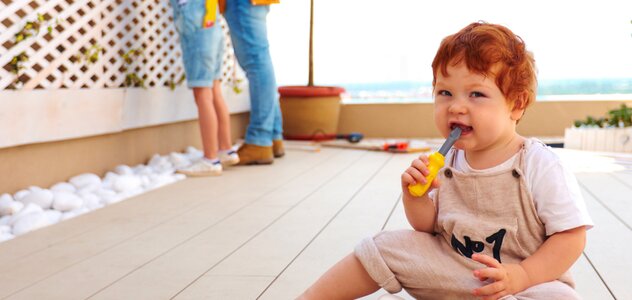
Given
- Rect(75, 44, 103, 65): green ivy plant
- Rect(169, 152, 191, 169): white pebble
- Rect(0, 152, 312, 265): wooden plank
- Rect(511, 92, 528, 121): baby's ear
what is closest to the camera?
Rect(511, 92, 528, 121): baby's ear

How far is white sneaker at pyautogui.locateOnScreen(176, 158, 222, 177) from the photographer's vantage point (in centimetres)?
337

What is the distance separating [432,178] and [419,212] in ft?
0.46

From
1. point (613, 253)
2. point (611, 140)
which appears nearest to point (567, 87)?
point (611, 140)

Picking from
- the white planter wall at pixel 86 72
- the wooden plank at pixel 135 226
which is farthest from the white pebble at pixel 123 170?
the wooden plank at pixel 135 226

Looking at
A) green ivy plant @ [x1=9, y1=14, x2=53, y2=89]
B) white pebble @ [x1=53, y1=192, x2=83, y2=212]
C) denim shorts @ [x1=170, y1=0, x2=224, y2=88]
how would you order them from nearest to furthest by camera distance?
white pebble @ [x1=53, y1=192, x2=83, y2=212], green ivy plant @ [x1=9, y1=14, x2=53, y2=89], denim shorts @ [x1=170, y1=0, x2=224, y2=88]

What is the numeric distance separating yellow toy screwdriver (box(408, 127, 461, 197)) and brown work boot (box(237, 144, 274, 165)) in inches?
101

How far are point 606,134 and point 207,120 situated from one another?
2187 mm

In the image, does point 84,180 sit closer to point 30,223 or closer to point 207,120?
point 207,120

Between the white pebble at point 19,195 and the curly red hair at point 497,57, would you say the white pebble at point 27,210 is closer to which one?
the white pebble at point 19,195

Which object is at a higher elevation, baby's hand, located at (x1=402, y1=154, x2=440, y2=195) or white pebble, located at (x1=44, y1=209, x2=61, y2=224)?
baby's hand, located at (x1=402, y1=154, x2=440, y2=195)

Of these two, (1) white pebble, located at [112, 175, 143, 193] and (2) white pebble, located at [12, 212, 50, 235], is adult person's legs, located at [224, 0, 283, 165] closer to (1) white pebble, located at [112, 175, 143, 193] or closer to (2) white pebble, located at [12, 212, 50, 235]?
(1) white pebble, located at [112, 175, 143, 193]

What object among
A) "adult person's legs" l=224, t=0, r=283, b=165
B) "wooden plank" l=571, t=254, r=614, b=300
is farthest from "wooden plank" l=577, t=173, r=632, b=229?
"adult person's legs" l=224, t=0, r=283, b=165

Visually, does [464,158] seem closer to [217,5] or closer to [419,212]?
[419,212]

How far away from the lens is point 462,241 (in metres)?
1.26
